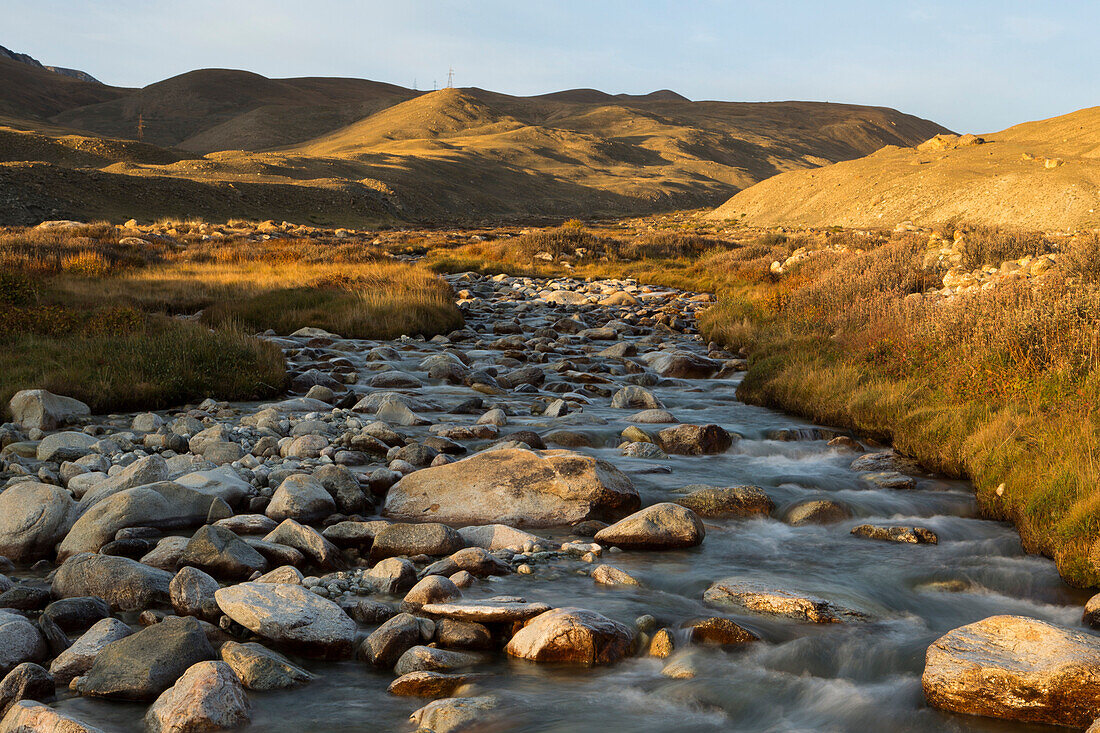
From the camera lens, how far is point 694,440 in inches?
335

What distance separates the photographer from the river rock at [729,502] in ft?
22.0

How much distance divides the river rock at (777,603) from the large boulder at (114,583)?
3.31m

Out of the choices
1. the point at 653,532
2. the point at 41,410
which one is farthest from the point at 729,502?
the point at 41,410

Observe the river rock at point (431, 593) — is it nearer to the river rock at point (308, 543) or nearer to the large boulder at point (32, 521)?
the river rock at point (308, 543)

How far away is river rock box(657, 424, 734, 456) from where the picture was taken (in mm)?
8484

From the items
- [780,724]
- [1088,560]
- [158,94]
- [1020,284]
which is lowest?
[780,724]

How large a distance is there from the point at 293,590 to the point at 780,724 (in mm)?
2691

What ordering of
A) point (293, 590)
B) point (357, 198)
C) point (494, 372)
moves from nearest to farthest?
point (293, 590) → point (494, 372) → point (357, 198)

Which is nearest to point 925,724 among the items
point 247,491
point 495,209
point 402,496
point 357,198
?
point 402,496

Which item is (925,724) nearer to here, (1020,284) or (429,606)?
(429,606)

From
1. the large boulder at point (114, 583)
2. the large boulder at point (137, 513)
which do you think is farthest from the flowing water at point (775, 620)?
the large boulder at point (137, 513)

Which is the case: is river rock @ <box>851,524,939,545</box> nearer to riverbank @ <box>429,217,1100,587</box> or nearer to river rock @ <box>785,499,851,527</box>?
river rock @ <box>785,499,851,527</box>

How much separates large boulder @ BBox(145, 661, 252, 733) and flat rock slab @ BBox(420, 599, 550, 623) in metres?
1.14

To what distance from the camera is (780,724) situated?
3.99m
